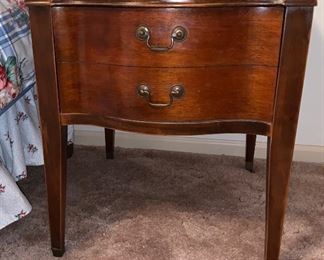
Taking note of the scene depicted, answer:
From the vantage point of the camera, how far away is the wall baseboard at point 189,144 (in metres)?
1.53

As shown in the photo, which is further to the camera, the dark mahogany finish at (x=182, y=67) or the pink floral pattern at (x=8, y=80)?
the pink floral pattern at (x=8, y=80)

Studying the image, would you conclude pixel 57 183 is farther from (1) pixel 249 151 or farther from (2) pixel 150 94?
(1) pixel 249 151

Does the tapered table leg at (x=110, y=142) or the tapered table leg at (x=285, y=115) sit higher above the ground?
the tapered table leg at (x=285, y=115)

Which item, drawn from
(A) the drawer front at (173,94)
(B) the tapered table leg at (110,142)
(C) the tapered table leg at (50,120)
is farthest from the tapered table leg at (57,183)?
(B) the tapered table leg at (110,142)

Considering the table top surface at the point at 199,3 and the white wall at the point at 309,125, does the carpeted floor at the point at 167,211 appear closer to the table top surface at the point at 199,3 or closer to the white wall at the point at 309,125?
the white wall at the point at 309,125

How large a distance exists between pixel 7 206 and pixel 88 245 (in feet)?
0.70

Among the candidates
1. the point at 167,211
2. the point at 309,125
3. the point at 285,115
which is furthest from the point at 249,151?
the point at 285,115

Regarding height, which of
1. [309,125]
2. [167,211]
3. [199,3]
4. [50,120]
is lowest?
[167,211]

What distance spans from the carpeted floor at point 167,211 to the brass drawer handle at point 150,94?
1.29ft

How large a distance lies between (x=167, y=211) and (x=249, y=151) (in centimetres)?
37

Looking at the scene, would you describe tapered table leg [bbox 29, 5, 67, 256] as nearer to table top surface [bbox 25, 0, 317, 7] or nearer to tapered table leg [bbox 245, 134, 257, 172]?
table top surface [bbox 25, 0, 317, 7]

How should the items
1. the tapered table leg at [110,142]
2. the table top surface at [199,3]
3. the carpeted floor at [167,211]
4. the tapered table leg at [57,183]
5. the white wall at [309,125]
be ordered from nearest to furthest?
the table top surface at [199,3], the tapered table leg at [57,183], the carpeted floor at [167,211], the white wall at [309,125], the tapered table leg at [110,142]

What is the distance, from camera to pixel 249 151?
144 cm

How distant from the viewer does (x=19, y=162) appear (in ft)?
4.07
